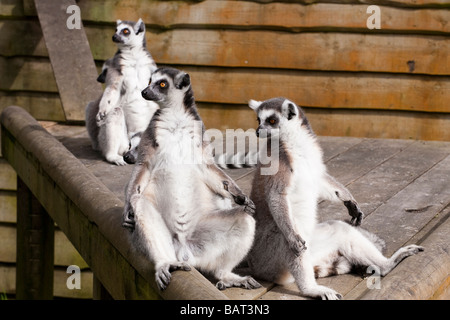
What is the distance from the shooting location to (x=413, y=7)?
22.3 feet

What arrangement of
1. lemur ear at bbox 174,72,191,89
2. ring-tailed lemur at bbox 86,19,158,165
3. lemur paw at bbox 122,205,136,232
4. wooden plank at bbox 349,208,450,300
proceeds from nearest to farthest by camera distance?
wooden plank at bbox 349,208,450,300 → lemur paw at bbox 122,205,136,232 → lemur ear at bbox 174,72,191,89 → ring-tailed lemur at bbox 86,19,158,165

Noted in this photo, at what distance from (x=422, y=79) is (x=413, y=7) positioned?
2.10ft

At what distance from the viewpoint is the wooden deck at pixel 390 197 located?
11.7 ft

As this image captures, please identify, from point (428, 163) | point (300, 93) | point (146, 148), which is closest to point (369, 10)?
point (300, 93)

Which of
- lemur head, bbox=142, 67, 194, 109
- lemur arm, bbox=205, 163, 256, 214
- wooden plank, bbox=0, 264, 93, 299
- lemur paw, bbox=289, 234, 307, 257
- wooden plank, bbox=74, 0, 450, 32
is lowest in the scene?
wooden plank, bbox=0, 264, 93, 299

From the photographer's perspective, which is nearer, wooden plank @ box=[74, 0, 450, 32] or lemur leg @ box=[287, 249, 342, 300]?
lemur leg @ box=[287, 249, 342, 300]

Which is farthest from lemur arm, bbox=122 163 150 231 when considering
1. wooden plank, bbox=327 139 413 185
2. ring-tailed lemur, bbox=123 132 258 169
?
wooden plank, bbox=327 139 413 185

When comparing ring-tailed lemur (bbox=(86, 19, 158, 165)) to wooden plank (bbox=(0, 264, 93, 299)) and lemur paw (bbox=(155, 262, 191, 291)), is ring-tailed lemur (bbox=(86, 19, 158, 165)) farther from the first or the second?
lemur paw (bbox=(155, 262, 191, 291))

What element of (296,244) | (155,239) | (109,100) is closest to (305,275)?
(296,244)

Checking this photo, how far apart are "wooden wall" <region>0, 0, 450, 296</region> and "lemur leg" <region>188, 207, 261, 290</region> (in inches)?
141

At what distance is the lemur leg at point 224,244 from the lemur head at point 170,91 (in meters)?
0.64

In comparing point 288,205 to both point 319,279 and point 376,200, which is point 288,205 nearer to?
point 319,279

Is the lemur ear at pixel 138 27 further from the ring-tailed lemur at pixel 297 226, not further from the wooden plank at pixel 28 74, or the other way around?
the ring-tailed lemur at pixel 297 226

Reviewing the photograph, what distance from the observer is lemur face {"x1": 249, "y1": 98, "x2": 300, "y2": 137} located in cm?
A: 390
